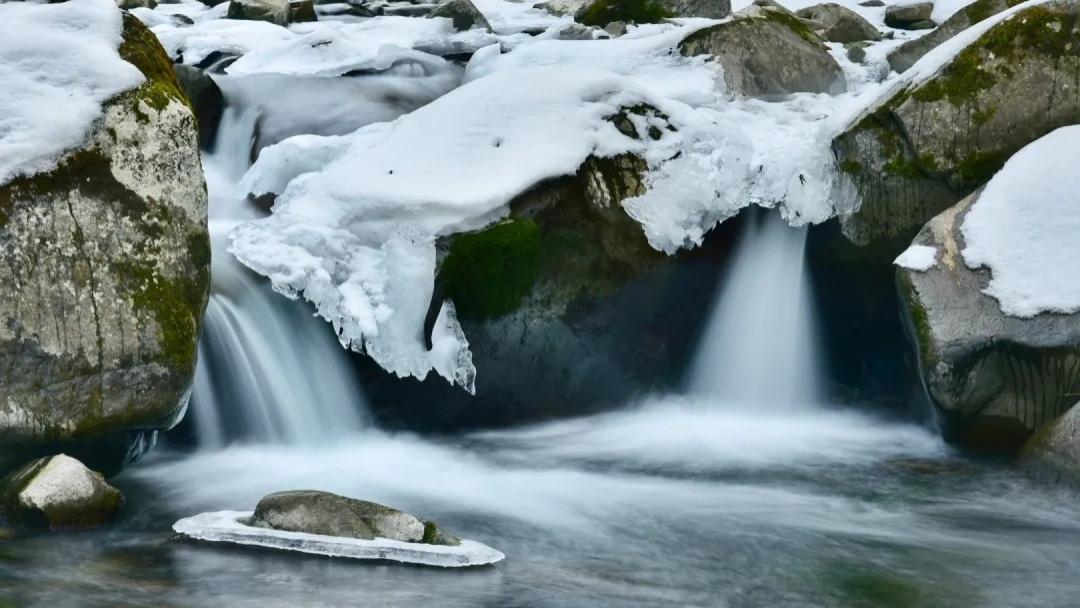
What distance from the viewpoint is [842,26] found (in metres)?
14.1

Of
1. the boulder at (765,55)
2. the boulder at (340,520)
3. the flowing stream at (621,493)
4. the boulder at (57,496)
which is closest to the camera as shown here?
the flowing stream at (621,493)

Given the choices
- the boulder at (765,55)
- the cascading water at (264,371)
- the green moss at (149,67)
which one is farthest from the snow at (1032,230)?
the green moss at (149,67)

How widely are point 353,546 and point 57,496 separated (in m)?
1.44

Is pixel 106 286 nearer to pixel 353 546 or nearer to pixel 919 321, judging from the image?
pixel 353 546

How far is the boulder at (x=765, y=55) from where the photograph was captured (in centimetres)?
977

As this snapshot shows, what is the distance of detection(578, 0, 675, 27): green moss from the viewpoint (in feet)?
44.7

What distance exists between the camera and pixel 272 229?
7.38 m

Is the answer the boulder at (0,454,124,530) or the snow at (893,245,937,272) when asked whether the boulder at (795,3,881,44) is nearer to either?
the snow at (893,245,937,272)

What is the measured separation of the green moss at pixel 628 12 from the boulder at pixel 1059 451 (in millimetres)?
8273

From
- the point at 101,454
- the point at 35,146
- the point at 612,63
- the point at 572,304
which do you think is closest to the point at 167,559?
the point at 101,454

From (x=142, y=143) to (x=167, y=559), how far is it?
2.22m

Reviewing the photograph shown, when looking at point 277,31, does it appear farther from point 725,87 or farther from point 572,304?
point 572,304

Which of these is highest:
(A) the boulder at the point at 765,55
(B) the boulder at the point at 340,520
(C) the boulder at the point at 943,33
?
(C) the boulder at the point at 943,33

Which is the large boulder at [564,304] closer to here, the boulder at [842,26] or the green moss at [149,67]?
the green moss at [149,67]
